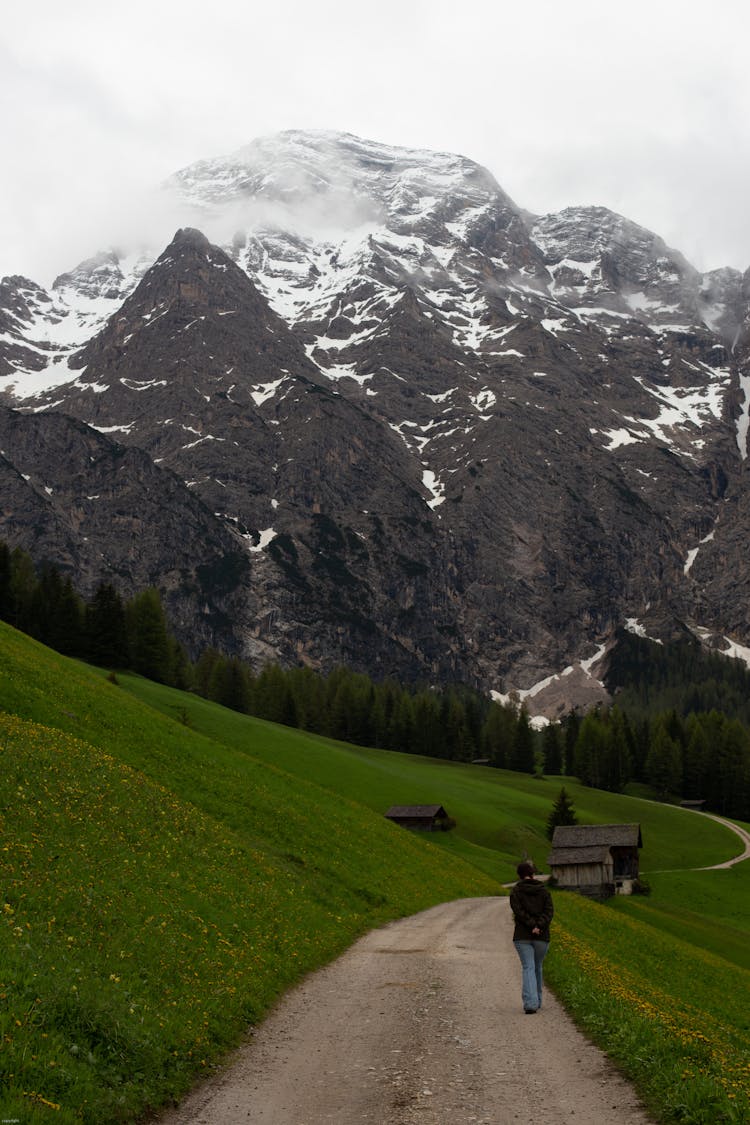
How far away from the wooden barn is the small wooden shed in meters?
10.8

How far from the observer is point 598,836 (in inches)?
3236

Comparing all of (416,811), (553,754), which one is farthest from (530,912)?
(553,754)

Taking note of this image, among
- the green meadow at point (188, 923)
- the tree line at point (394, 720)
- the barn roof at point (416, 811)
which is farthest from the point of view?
the tree line at point (394, 720)

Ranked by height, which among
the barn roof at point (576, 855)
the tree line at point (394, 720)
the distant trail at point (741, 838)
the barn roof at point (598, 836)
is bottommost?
the distant trail at point (741, 838)

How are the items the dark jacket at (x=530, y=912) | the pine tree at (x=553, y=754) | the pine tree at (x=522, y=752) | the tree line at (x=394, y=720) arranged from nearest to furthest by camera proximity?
1. the dark jacket at (x=530, y=912)
2. the tree line at (x=394, y=720)
3. the pine tree at (x=522, y=752)
4. the pine tree at (x=553, y=754)

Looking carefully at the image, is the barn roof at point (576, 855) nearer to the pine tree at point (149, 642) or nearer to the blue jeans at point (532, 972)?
the pine tree at point (149, 642)

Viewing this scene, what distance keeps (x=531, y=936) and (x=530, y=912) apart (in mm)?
457

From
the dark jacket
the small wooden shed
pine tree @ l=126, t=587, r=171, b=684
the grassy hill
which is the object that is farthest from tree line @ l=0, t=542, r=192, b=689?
the dark jacket

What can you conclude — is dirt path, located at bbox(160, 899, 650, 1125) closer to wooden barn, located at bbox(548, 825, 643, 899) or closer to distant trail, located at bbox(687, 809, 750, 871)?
wooden barn, located at bbox(548, 825, 643, 899)

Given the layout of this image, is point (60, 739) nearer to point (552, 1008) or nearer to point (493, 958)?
point (493, 958)

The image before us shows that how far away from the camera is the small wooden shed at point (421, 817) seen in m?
82.1

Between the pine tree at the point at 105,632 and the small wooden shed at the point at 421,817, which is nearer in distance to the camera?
the small wooden shed at the point at 421,817

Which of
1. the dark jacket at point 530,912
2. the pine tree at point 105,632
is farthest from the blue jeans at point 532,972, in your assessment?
the pine tree at point 105,632

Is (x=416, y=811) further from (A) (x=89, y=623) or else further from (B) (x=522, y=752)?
(B) (x=522, y=752)
